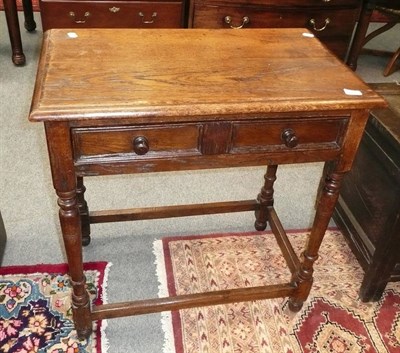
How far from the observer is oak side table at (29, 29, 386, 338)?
1097 millimetres

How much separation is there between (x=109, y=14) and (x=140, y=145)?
5.76ft

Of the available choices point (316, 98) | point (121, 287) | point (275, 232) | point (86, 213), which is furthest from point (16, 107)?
point (316, 98)

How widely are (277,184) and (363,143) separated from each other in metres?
0.64

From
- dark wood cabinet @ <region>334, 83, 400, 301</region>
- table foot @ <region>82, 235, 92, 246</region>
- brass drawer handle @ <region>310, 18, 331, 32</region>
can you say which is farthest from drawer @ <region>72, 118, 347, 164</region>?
brass drawer handle @ <region>310, 18, 331, 32</region>

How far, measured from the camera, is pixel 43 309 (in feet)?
5.39

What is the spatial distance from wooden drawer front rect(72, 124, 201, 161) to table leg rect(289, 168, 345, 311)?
45 cm

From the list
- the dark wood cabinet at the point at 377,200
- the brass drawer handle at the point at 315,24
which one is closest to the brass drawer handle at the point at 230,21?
the brass drawer handle at the point at 315,24

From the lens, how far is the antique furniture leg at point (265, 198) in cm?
190

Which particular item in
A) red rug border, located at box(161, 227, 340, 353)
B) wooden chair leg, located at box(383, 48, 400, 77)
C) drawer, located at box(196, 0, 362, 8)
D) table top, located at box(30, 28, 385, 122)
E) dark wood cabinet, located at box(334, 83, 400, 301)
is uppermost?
table top, located at box(30, 28, 385, 122)

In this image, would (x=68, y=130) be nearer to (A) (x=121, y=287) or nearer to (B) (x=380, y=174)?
(A) (x=121, y=287)

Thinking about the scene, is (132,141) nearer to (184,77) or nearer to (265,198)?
(184,77)

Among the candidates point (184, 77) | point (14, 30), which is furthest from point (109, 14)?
point (184, 77)

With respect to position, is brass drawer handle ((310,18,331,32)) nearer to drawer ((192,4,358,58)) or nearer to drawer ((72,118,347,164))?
drawer ((192,4,358,58))

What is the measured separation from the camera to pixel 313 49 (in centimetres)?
147
